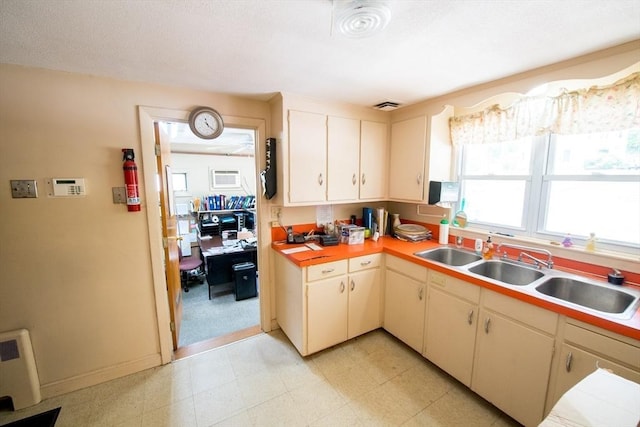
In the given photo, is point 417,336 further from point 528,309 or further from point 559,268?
point 559,268

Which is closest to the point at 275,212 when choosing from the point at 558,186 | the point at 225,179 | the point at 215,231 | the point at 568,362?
the point at 568,362

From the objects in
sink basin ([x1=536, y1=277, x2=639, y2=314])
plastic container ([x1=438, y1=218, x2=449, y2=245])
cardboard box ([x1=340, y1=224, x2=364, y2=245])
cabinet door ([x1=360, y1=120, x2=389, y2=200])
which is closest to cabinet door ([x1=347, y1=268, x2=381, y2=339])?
cardboard box ([x1=340, y1=224, x2=364, y2=245])

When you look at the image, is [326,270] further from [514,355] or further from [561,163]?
[561,163]

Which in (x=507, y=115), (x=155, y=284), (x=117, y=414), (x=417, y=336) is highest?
(x=507, y=115)

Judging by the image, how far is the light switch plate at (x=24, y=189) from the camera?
1617mm

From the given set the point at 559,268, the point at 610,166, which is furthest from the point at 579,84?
the point at 559,268

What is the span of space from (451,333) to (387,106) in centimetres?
204

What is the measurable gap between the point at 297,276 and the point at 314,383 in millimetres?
804

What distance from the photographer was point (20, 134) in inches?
63.3

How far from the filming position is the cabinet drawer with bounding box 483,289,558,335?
136 cm

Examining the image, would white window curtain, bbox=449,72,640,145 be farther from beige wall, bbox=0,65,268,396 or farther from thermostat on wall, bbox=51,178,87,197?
thermostat on wall, bbox=51,178,87,197

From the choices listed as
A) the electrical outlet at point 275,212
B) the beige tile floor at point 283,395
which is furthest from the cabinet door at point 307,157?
the beige tile floor at point 283,395

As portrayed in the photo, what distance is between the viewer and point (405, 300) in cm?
222

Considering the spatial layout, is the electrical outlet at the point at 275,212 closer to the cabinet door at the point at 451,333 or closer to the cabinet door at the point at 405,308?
the cabinet door at the point at 405,308
